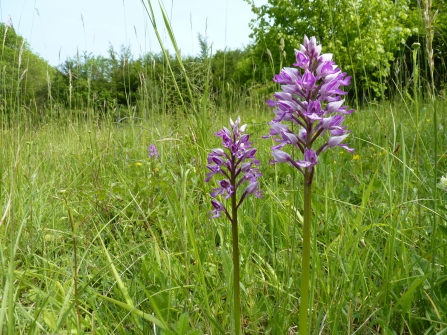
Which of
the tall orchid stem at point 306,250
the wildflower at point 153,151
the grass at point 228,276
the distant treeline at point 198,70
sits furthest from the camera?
the wildflower at point 153,151

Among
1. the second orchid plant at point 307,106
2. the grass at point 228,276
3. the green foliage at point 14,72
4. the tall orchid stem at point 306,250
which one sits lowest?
the grass at point 228,276

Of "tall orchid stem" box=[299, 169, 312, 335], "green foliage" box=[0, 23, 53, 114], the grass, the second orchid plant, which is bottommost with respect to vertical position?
the grass

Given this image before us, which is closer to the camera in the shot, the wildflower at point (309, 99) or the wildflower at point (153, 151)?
the wildflower at point (309, 99)

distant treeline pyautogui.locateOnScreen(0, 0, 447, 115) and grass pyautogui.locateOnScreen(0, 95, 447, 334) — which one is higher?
distant treeline pyautogui.locateOnScreen(0, 0, 447, 115)

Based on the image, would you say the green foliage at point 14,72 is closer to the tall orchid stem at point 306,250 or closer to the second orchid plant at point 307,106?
the second orchid plant at point 307,106

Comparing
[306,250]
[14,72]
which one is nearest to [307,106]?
[306,250]

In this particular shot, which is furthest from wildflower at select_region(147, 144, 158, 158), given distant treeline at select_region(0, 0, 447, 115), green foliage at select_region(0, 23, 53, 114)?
green foliage at select_region(0, 23, 53, 114)

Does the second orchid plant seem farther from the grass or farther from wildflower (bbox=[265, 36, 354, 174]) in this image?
the grass

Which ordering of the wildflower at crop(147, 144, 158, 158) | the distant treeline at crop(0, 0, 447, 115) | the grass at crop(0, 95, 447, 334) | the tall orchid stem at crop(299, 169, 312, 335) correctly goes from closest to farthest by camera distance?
the tall orchid stem at crop(299, 169, 312, 335) → the grass at crop(0, 95, 447, 334) → the distant treeline at crop(0, 0, 447, 115) → the wildflower at crop(147, 144, 158, 158)

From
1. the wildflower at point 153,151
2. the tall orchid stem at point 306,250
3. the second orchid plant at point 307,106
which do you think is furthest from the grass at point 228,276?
the wildflower at point 153,151

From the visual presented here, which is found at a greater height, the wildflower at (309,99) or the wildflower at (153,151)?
the wildflower at (309,99)

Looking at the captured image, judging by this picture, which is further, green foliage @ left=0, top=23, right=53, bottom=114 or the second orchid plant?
green foliage @ left=0, top=23, right=53, bottom=114

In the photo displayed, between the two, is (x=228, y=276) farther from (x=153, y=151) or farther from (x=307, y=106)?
(x=153, y=151)

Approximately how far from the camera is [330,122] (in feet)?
3.06
